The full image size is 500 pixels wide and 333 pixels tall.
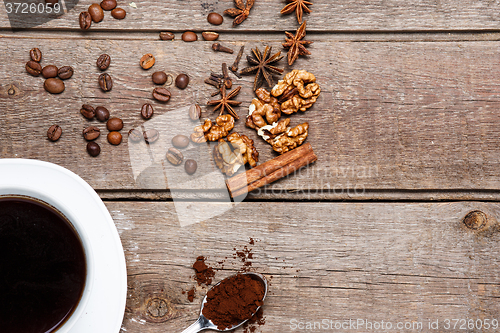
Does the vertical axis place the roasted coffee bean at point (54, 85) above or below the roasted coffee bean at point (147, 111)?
above

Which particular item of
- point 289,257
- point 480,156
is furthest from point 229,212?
point 480,156

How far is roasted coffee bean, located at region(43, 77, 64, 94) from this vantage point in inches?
38.3

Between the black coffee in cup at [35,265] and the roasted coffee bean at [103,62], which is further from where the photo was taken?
the roasted coffee bean at [103,62]

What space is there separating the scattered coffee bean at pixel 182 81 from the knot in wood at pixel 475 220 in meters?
0.97

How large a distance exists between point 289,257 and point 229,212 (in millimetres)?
231

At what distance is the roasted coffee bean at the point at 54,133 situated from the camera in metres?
0.97

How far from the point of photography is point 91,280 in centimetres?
84

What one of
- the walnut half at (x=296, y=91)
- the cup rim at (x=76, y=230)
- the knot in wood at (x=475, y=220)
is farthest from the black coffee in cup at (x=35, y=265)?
the knot in wood at (x=475, y=220)

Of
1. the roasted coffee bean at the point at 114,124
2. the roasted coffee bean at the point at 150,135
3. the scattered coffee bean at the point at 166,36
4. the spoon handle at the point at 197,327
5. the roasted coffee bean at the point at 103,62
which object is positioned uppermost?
the scattered coffee bean at the point at 166,36

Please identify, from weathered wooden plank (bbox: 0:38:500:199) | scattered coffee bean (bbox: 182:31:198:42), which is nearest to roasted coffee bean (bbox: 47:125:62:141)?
weathered wooden plank (bbox: 0:38:500:199)

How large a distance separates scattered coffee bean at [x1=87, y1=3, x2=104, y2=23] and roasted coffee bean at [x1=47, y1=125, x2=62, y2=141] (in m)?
0.36

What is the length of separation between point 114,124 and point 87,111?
0.09 metres

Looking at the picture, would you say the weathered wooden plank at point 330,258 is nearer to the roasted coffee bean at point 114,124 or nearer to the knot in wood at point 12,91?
the roasted coffee bean at point 114,124

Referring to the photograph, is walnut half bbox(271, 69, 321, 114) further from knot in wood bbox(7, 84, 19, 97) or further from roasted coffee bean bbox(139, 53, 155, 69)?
knot in wood bbox(7, 84, 19, 97)
